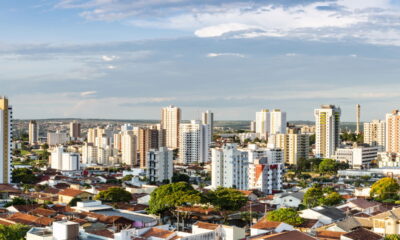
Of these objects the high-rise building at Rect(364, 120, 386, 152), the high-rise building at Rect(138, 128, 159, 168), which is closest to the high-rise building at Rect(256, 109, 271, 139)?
the high-rise building at Rect(364, 120, 386, 152)

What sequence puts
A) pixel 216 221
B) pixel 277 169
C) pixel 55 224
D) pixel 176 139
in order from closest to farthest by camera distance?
pixel 55 224, pixel 216 221, pixel 277 169, pixel 176 139

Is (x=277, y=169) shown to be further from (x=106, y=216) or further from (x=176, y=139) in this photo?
(x=176, y=139)

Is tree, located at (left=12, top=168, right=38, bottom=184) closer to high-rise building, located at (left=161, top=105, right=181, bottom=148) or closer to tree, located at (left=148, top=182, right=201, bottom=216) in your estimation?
tree, located at (left=148, top=182, right=201, bottom=216)

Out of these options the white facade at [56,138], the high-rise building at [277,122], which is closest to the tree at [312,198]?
the high-rise building at [277,122]

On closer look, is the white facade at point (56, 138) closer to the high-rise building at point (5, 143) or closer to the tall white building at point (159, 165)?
the tall white building at point (159, 165)

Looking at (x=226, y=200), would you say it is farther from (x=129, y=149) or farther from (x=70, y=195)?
(x=129, y=149)

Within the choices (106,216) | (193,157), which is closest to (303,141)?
(193,157)

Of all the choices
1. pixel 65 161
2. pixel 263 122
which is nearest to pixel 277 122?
pixel 263 122
